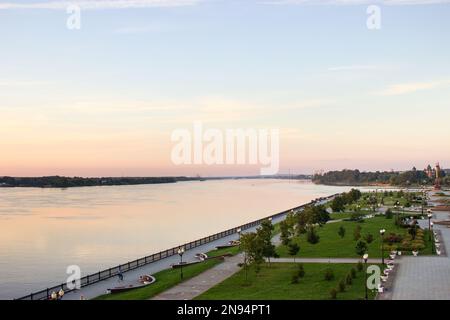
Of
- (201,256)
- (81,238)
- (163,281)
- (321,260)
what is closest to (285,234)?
(201,256)

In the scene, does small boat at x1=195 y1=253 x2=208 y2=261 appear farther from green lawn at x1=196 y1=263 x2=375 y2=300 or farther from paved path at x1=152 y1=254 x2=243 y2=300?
green lawn at x1=196 y1=263 x2=375 y2=300

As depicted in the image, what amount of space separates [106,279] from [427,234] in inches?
1043

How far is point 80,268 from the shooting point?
37.8m

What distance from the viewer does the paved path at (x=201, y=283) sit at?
22.8 metres

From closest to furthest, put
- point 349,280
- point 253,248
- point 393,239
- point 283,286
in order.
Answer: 1. point 349,280
2. point 283,286
3. point 253,248
4. point 393,239

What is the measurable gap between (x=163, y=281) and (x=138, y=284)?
4.33 ft

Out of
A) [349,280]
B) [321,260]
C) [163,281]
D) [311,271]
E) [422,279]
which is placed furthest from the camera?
[321,260]

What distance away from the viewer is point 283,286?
24.2 m

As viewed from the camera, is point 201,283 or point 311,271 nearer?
point 201,283

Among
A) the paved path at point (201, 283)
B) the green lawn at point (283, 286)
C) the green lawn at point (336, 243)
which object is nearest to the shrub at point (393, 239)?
the green lawn at point (336, 243)

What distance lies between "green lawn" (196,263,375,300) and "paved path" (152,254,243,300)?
482 millimetres

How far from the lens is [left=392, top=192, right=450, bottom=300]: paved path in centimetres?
2127

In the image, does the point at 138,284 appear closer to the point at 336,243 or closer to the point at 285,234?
the point at 285,234

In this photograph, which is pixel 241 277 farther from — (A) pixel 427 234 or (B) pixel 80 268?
(A) pixel 427 234
